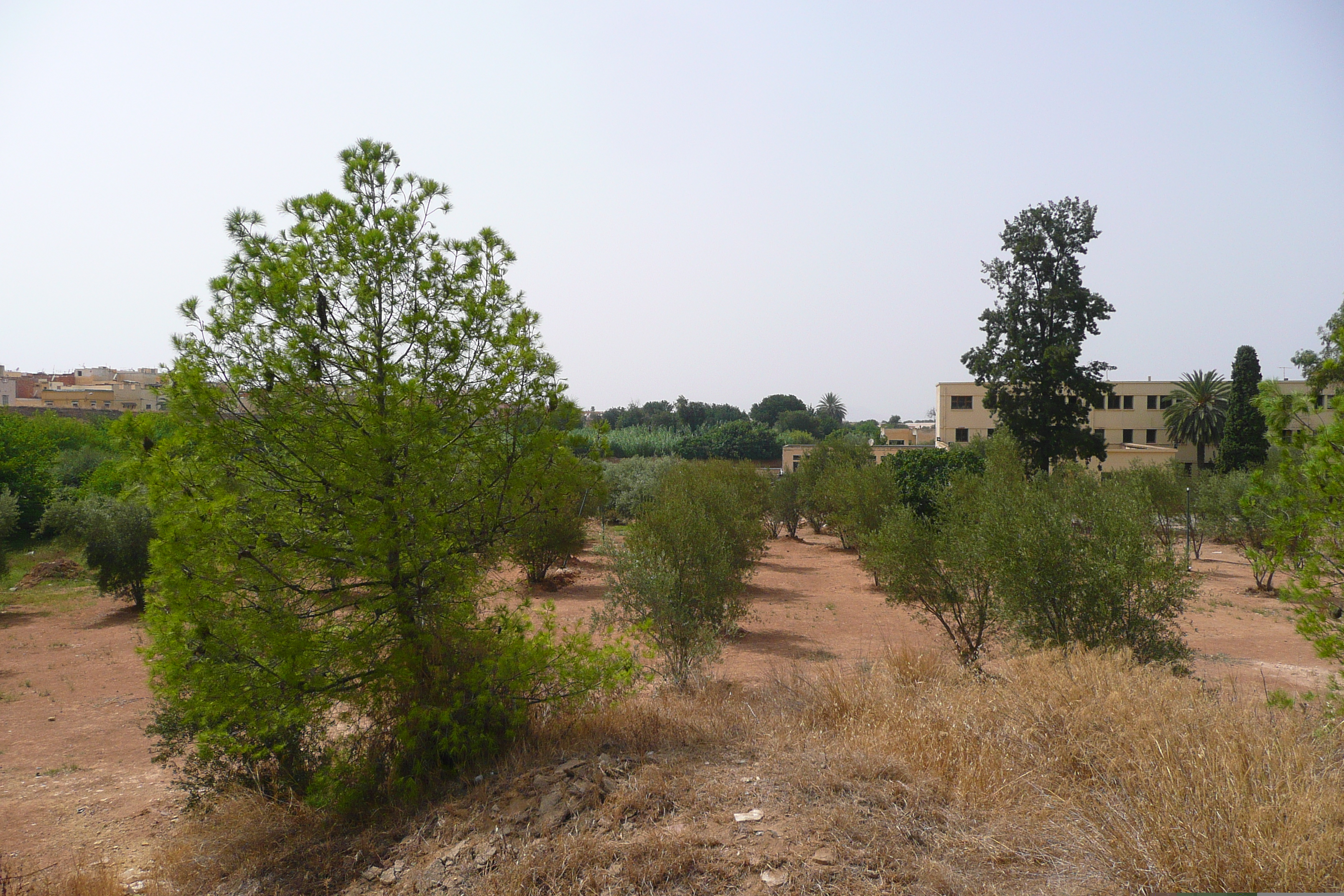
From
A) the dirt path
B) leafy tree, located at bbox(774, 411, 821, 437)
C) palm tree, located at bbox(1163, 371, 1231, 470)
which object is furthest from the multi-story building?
leafy tree, located at bbox(774, 411, 821, 437)

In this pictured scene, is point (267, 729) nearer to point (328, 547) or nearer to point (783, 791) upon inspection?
point (328, 547)

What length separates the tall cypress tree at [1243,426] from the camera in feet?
124

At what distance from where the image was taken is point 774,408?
134 meters

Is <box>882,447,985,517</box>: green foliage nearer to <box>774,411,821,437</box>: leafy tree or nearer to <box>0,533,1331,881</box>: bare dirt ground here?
<box>0,533,1331,881</box>: bare dirt ground

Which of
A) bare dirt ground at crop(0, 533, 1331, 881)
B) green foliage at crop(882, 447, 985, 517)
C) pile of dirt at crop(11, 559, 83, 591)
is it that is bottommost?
pile of dirt at crop(11, 559, 83, 591)

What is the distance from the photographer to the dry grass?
362 cm

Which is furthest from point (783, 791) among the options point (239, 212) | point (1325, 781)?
point (239, 212)

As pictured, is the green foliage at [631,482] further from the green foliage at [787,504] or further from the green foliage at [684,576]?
the green foliage at [684,576]

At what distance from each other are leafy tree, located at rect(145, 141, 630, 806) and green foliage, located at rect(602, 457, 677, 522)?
90.1 ft

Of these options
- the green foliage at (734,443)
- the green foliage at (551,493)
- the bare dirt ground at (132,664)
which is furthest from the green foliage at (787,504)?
the green foliage at (734,443)

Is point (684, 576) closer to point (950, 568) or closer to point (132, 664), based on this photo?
point (950, 568)

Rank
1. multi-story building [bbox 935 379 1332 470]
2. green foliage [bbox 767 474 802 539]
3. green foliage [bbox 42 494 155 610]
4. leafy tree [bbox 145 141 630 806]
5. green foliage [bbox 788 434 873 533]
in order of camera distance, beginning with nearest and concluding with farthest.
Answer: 1. leafy tree [bbox 145 141 630 806]
2. green foliage [bbox 42 494 155 610]
3. green foliage [bbox 788 434 873 533]
4. green foliage [bbox 767 474 802 539]
5. multi-story building [bbox 935 379 1332 470]

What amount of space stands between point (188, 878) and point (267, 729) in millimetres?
1414

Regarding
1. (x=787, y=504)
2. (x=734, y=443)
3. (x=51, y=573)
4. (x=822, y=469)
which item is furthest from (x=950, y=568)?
(x=734, y=443)
